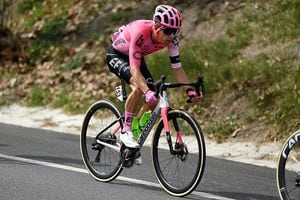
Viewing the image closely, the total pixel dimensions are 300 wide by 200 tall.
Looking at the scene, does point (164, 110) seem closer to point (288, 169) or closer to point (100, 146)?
point (100, 146)

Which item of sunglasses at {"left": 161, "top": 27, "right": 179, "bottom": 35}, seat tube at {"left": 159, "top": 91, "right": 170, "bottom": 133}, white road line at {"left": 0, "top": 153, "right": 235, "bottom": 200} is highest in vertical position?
sunglasses at {"left": 161, "top": 27, "right": 179, "bottom": 35}

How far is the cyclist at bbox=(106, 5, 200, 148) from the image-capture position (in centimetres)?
697

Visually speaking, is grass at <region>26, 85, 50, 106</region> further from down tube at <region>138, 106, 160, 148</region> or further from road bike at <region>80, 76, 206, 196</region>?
down tube at <region>138, 106, 160, 148</region>

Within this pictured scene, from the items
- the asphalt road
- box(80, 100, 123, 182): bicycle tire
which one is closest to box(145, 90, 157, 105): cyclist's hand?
box(80, 100, 123, 182): bicycle tire

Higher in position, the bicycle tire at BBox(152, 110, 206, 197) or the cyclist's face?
the cyclist's face

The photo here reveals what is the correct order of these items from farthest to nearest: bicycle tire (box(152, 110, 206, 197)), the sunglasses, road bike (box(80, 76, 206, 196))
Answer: the sunglasses < road bike (box(80, 76, 206, 196)) < bicycle tire (box(152, 110, 206, 197))

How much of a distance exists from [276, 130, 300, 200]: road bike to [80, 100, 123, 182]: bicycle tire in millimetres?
1940

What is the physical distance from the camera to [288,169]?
6270 mm

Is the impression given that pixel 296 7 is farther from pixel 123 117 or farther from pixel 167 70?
pixel 123 117

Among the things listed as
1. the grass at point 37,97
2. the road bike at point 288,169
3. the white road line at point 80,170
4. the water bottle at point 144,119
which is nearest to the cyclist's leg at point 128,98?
the water bottle at point 144,119

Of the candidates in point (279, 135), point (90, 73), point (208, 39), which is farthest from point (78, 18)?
point (279, 135)

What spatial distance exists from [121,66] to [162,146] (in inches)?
36.9

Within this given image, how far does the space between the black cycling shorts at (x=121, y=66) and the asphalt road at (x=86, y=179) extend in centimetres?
110

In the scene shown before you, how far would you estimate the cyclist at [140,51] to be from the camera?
275 inches
